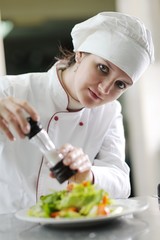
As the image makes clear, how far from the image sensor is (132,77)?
115 centimetres

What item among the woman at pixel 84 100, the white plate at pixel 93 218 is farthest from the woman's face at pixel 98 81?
the white plate at pixel 93 218

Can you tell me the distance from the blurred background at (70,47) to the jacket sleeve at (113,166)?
1564mm

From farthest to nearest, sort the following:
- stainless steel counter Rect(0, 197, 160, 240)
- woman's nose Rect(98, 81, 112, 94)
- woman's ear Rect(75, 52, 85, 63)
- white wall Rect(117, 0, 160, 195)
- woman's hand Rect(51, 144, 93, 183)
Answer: white wall Rect(117, 0, 160, 195) → woman's ear Rect(75, 52, 85, 63) → woman's nose Rect(98, 81, 112, 94) → woman's hand Rect(51, 144, 93, 183) → stainless steel counter Rect(0, 197, 160, 240)

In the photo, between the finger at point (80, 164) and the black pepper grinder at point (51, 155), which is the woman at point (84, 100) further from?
the black pepper grinder at point (51, 155)

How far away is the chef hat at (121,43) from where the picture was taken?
1.15 meters

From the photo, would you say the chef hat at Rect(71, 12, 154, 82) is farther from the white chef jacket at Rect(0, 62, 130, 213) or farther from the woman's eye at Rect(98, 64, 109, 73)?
the white chef jacket at Rect(0, 62, 130, 213)

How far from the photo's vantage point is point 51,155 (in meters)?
0.75

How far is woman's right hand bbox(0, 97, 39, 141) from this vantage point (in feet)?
2.50

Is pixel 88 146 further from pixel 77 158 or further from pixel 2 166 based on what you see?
pixel 77 158

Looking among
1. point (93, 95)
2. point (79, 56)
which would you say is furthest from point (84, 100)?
point (79, 56)

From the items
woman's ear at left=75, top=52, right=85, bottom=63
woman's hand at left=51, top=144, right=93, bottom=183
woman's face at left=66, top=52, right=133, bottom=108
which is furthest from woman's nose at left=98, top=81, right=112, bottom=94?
woman's hand at left=51, top=144, right=93, bottom=183

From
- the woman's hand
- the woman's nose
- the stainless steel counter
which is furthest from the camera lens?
the woman's nose

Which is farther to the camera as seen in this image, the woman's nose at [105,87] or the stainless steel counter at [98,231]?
the woman's nose at [105,87]

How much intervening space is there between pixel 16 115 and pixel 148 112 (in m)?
2.19
